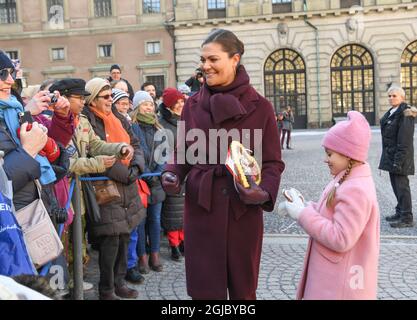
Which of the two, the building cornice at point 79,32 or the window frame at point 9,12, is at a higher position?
the window frame at point 9,12

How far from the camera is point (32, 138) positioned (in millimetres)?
3174

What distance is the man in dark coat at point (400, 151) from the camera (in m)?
7.21

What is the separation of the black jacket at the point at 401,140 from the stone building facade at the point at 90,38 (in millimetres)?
28267

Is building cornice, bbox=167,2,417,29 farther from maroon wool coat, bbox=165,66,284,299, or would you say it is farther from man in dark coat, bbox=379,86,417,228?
maroon wool coat, bbox=165,66,284,299

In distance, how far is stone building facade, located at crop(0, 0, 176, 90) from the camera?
114ft

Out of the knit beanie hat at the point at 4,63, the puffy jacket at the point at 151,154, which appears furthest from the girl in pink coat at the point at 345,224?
the puffy jacket at the point at 151,154

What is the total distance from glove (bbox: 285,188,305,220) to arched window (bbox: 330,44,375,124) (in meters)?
31.1

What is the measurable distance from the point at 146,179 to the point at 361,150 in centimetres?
305

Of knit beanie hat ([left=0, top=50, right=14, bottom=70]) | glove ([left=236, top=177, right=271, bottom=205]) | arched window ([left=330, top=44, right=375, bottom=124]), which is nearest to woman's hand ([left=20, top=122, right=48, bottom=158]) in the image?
knit beanie hat ([left=0, top=50, right=14, bottom=70])

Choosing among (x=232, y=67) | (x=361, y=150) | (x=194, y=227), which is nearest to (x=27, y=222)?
(x=194, y=227)

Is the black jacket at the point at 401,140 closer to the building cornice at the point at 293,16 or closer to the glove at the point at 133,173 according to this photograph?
the glove at the point at 133,173

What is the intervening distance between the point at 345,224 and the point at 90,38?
1394 inches

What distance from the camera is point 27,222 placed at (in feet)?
10.2

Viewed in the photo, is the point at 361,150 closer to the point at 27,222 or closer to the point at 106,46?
the point at 27,222
